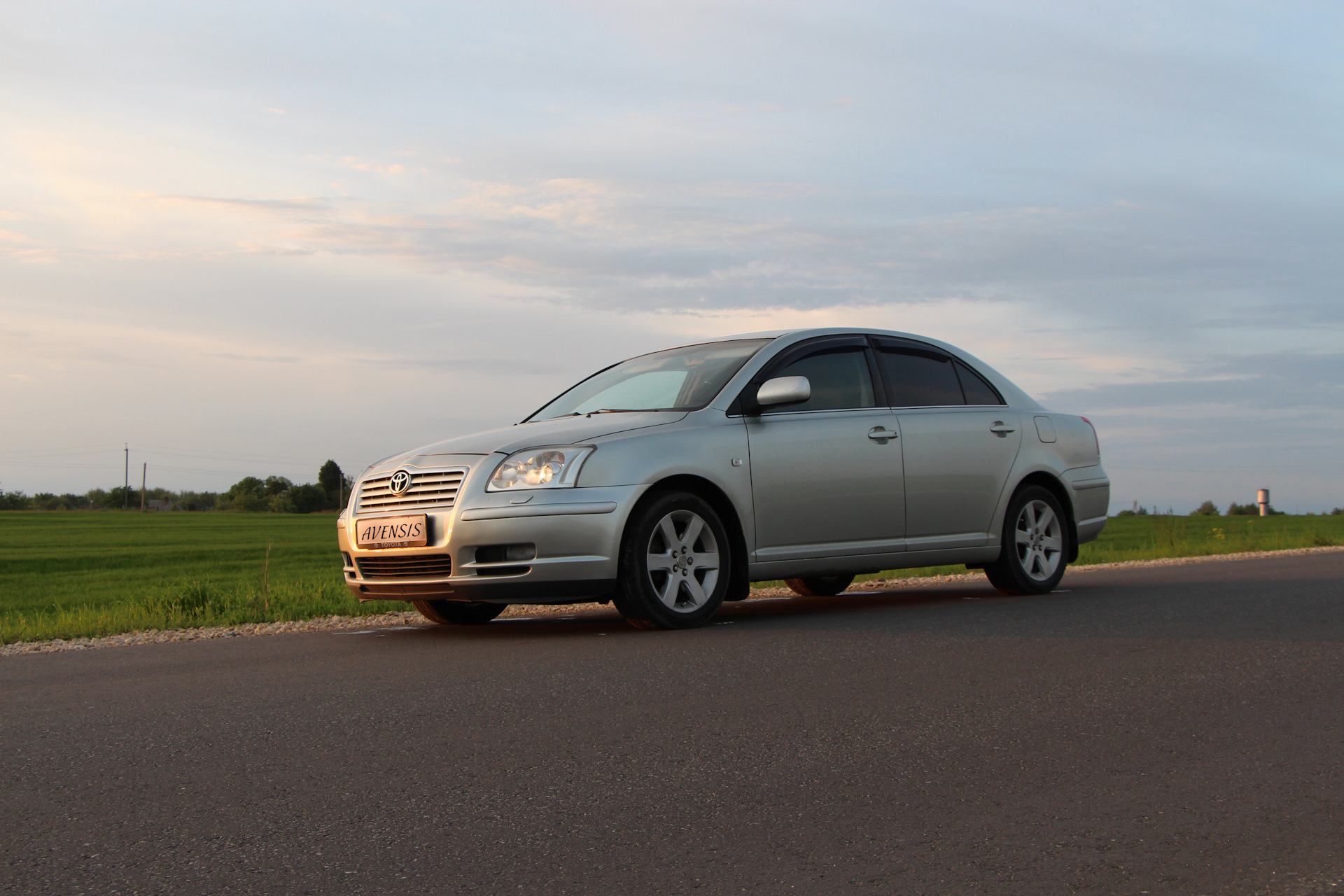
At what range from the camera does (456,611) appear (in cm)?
807

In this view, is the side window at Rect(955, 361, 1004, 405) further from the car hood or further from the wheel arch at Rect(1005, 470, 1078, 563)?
the car hood

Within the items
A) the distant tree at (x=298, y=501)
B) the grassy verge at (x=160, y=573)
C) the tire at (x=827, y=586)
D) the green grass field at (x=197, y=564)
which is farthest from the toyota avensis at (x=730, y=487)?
the distant tree at (x=298, y=501)

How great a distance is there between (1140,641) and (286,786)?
180 inches

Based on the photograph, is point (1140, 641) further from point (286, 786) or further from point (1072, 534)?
point (286, 786)

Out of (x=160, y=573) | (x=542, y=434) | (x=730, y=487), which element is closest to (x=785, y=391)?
(x=730, y=487)

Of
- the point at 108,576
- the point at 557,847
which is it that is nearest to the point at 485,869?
the point at 557,847

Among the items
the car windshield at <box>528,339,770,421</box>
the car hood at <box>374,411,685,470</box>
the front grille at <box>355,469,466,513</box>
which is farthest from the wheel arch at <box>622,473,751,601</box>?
the front grille at <box>355,469,466,513</box>

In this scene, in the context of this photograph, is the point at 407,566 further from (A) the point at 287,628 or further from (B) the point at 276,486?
(B) the point at 276,486

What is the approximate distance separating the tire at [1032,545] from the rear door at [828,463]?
124 cm

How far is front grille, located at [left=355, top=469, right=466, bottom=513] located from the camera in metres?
6.99

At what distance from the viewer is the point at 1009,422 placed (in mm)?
9273

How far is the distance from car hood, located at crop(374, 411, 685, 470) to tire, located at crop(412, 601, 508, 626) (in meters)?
1.04

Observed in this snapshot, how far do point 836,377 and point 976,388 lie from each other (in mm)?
1463

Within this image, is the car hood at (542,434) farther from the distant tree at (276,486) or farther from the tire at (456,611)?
the distant tree at (276,486)
